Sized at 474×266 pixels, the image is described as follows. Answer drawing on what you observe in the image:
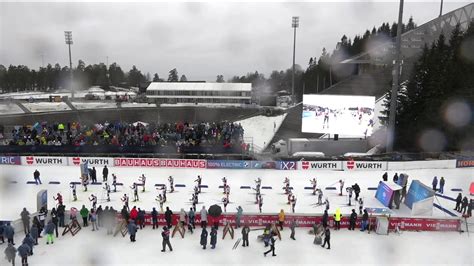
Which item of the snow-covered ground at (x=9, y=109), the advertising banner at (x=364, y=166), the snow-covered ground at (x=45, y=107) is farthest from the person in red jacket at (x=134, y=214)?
the snow-covered ground at (x=9, y=109)

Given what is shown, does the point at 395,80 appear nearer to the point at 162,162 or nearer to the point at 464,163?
the point at 464,163

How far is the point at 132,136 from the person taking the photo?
29.4 m

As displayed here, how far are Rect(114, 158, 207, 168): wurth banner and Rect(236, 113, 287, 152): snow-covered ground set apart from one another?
1356 cm

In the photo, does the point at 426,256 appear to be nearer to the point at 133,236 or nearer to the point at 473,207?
the point at 473,207

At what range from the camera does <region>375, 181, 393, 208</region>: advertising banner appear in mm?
18266

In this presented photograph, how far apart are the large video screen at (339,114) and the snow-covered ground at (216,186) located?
6.17 meters

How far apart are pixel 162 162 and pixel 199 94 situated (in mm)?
38099

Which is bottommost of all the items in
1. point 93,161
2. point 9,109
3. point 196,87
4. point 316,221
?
point 316,221

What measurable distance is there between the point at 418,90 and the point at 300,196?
20.0 metres

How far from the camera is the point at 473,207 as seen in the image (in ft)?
53.9

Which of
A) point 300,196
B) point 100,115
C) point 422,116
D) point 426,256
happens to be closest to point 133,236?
point 300,196

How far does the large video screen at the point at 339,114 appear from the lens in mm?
30453

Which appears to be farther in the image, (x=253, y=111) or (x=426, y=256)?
(x=253, y=111)

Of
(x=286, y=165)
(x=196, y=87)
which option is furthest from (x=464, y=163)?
(x=196, y=87)
